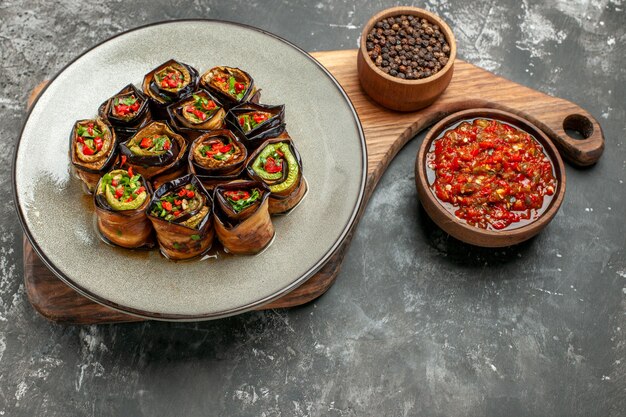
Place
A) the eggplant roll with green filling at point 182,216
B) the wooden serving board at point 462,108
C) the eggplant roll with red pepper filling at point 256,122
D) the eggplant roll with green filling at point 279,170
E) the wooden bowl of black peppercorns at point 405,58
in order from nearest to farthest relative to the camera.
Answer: the eggplant roll with green filling at point 182,216
the eggplant roll with green filling at point 279,170
the eggplant roll with red pepper filling at point 256,122
the wooden bowl of black peppercorns at point 405,58
the wooden serving board at point 462,108

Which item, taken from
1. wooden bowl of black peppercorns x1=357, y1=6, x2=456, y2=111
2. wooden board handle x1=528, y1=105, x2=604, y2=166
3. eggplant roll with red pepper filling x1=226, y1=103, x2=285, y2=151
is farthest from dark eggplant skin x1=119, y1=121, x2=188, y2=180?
wooden board handle x1=528, y1=105, x2=604, y2=166

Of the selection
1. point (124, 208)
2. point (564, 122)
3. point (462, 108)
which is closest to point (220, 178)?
point (124, 208)

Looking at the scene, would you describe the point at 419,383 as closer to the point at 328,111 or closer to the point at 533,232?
the point at 533,232

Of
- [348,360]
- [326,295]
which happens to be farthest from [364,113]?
[348,360]

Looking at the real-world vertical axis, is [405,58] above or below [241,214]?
above

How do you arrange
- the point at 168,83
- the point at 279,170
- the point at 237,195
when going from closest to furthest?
the point at 237,195 → the point at 279,170 → the point at 168,83

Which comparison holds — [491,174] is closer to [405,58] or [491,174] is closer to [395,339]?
[405,58]

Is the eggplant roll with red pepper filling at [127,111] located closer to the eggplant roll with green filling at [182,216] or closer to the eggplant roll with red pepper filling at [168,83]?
the eggplant roll with red pepper filling at [168,83]

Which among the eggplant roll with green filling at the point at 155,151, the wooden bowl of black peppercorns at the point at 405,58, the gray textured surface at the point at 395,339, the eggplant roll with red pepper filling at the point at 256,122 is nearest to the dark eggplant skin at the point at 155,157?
the eggplant roll with green filling at the point at 155,151
